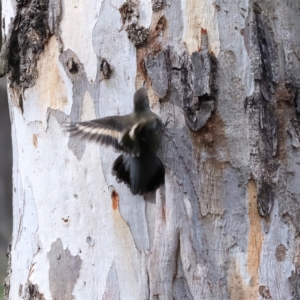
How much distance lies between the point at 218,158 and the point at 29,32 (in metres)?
0.60

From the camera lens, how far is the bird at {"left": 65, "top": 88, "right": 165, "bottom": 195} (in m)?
1.25

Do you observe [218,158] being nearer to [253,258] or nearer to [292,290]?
[253,258]

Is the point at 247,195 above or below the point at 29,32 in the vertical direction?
below

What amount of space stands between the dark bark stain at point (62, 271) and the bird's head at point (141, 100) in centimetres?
38

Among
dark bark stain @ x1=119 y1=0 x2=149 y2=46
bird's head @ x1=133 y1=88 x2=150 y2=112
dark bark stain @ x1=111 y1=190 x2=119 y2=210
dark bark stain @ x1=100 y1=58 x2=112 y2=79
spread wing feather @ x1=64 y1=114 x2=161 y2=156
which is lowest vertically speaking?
dark bark stain @ x1=111 y1=190 x2=119 y2=210

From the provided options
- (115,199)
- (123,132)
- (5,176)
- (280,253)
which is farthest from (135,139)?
(5,176)

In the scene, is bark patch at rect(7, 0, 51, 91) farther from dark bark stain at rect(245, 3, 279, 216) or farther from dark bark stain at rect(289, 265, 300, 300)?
dark bark stain at rect(289, 265, 300, 300)

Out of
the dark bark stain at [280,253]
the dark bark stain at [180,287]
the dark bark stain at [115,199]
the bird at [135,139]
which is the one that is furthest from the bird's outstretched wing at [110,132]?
the dark bark stain at [280,253]

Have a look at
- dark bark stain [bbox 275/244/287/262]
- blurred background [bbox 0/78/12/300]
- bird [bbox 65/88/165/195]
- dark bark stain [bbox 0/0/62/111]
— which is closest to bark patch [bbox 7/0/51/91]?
dark bark stain [bbox 0/0/62/111]

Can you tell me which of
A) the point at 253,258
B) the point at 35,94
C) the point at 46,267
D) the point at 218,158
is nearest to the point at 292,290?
the point at 253,258

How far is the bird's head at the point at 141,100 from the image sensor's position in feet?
4.10

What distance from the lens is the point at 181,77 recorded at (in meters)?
1.28

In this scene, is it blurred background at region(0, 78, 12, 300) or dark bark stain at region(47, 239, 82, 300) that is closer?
dark bark stain at region(47, 239, 82, 300)

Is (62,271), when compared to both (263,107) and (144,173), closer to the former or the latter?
(144,173)
